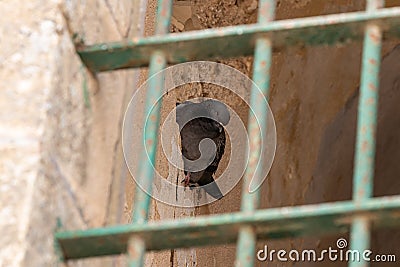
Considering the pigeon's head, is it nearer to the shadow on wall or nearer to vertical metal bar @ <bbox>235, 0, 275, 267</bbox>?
the shadow on wall

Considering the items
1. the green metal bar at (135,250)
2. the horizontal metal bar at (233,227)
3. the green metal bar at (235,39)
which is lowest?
the green metal bar at (135,250)

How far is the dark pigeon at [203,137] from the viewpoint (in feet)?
10.4

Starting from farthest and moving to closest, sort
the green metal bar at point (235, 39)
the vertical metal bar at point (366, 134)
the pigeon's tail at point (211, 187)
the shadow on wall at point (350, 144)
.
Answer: the pigeon's tail at point (211, 187)
the shadow on wall at point (350, 144)
the green metal bar at point (235, 39)
the vertical metal bar at point (366, 134)

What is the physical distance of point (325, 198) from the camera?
2.88 meters

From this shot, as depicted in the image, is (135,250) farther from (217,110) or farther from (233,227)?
(217,110)

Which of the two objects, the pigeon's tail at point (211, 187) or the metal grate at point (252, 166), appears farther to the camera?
the pigeon's tail at point (211, 187)

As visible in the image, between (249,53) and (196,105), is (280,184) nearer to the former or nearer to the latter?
(196,105)

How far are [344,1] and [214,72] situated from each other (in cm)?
42

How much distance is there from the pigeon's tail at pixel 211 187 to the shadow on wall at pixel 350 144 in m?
0.50

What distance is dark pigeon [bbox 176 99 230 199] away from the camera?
10.4 feet

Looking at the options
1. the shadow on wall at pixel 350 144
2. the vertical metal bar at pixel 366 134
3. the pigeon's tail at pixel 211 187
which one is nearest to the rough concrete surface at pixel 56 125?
the vertical metal bar at pixel 366 134

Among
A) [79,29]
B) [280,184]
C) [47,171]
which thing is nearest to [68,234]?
[47,171]

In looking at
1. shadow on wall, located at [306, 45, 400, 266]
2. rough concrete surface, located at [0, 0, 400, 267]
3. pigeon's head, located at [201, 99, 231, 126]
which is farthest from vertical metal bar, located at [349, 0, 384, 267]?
pigeon's head, located at [201, 99, 231, 126]

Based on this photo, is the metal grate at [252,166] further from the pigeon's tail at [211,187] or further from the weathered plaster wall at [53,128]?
the pigeon's tail at [211,187]
